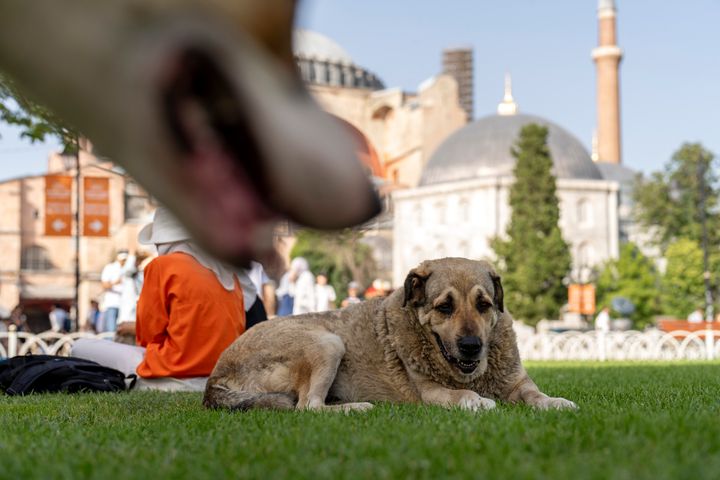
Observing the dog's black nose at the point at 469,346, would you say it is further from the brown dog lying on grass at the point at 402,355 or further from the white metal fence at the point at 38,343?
the white metal fence at the point at 38,343

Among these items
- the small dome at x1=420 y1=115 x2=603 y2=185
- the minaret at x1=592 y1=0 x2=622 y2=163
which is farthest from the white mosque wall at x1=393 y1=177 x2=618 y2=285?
the minaret at x1=592 y1=0 x2=622 y2=163

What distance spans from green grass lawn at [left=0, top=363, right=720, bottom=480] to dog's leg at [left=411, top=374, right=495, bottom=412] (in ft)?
0.59

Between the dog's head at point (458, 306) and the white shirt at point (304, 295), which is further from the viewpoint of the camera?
the white shirt at point (304, 295)

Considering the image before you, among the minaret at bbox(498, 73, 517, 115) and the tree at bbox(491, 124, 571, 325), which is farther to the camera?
the minaret at bbox(498, 73, 517, 115)

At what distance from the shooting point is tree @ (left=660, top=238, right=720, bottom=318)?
58.8 m

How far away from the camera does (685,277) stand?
5912cm

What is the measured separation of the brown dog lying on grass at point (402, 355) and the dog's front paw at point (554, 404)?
18mm

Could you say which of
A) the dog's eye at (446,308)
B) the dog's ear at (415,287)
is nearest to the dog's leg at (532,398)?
the dog's eye at (446,308)

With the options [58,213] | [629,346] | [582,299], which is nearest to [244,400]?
[58,213]

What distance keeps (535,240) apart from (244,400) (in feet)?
169

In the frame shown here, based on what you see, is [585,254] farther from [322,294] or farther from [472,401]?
[472,401]

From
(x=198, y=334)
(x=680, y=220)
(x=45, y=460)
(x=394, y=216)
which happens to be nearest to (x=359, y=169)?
(x=394, y=216)

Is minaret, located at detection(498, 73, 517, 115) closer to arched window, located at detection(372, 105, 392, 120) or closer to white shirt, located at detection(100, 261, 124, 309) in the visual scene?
arched window, located at detection(372, 105, 392, 120)

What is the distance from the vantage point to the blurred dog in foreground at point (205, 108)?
969 millimetres
